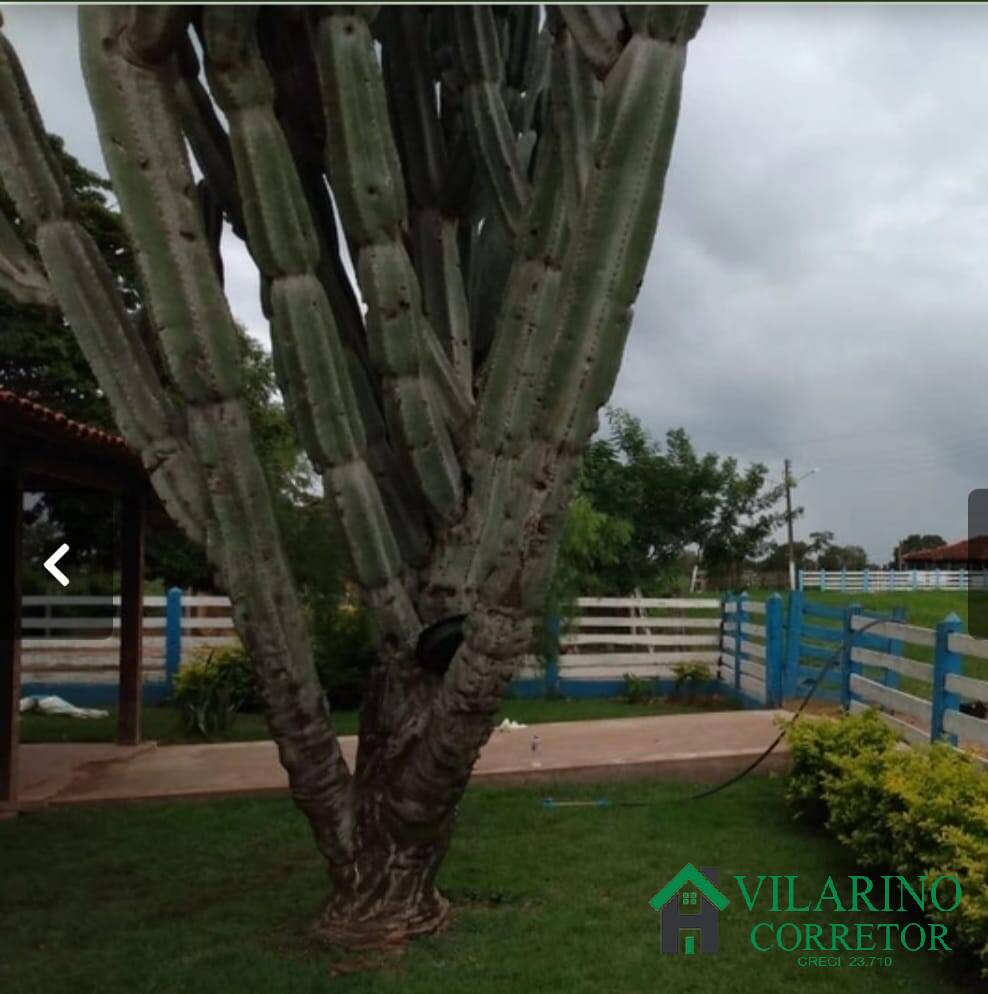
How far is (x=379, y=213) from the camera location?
419 centimetres

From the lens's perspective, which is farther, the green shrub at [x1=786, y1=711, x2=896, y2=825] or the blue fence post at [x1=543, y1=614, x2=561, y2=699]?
the blue fence post at [x1=543, y1=614, x2=561, y2=699]

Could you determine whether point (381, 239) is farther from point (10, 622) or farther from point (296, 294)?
point (10, 622)

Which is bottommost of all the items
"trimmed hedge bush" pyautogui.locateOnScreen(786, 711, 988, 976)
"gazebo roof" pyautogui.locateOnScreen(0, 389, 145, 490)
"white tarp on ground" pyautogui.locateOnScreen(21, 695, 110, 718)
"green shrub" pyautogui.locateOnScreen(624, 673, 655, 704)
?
"white tarp on ground" pyautogui.locateOnScreen(21, 695, 110, 718)

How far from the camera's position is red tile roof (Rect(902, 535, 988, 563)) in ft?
60.9

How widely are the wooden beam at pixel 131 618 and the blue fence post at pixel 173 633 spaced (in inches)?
126

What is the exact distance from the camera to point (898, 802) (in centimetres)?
539

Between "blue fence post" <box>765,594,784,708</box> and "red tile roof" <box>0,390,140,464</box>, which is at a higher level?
"red tile roof" <box>0,390,140,464</box>

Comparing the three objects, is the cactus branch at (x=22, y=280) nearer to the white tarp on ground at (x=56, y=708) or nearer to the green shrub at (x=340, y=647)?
the green shrub at (x=340, y=647)

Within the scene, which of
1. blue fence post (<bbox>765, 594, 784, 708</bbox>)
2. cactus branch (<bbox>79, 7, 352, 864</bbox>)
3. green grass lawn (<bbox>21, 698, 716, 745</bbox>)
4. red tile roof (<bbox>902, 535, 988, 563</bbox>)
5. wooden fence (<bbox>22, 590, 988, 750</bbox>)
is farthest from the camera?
red tile roof (<bbox>902, 535, 988, 563</bbox>)

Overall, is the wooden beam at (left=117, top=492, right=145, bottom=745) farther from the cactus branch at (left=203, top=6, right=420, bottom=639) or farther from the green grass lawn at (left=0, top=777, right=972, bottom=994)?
the cactus branch at (left=203, top=6, right=420, bottom=639)

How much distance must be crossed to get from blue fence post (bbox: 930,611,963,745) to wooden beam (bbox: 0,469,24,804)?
604 centimetres

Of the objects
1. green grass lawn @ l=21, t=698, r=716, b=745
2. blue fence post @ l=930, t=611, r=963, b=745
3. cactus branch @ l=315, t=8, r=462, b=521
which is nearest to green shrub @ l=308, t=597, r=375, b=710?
green grass lawn @ l=21, t=698, r=716, b=745

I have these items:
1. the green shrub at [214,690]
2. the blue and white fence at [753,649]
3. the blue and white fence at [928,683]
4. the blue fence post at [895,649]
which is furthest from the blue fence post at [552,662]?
the blue and white fence at [928,683]

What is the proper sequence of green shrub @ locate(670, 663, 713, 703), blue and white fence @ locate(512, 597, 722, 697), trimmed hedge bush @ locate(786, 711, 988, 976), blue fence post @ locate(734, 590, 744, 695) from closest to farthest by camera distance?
trimmed hedge bush @ locate(786, 711, 988, 976), blue fence post @ locate(734, 590, 744, 695), green shrub @ locate(670, 663, 713, 703), blue and white fence @ locate(512, 597, 722, 697)
